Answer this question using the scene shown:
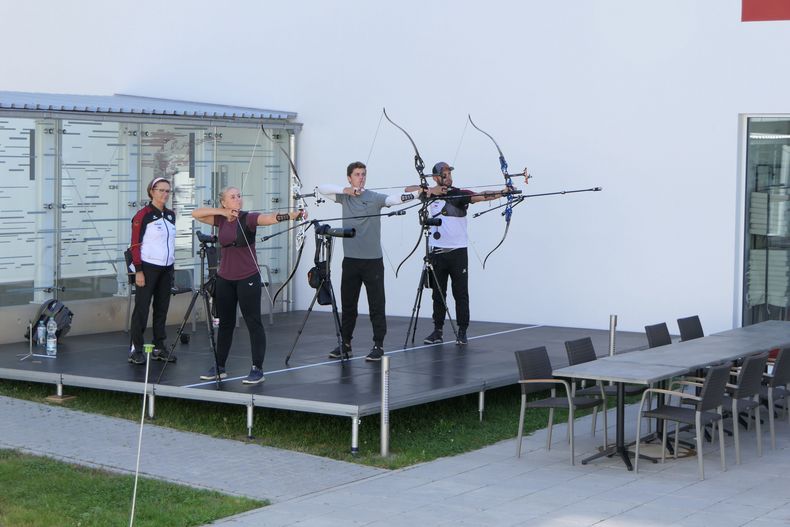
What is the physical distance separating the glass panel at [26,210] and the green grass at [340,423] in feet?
3.92

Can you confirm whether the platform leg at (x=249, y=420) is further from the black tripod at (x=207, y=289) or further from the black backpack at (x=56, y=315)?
the black backpack at (x=56, y=315)

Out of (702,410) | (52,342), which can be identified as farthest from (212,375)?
(702,410)

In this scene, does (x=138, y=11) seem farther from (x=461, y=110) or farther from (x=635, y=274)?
(x=635, y=274)

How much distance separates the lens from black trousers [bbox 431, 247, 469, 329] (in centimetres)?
977

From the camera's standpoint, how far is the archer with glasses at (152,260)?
8.91m

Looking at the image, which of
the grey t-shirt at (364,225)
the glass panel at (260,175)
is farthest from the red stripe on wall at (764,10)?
the glass panel at (260,175)

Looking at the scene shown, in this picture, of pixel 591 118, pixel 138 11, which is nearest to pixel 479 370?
pixel 591 118

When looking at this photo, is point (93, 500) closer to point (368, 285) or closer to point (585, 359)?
point (368, 285)

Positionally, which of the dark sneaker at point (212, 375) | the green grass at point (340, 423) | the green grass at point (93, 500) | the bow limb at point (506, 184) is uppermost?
the bow limb at point (506, 184)

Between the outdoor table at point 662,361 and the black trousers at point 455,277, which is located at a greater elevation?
the black trousers at point 455,277

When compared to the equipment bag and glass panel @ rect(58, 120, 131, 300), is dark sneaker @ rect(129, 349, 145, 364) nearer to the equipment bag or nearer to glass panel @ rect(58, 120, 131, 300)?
the equipment bag

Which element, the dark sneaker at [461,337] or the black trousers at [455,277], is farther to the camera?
the dark sneaker at [461,337]

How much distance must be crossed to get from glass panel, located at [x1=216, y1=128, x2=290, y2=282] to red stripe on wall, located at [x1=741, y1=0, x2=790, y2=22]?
16.1 ft

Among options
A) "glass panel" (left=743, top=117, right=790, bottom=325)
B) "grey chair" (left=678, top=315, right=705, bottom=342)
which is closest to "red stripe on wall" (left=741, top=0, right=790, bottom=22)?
"glass panel" (left=743, top=117, right=790, bottom=325)
